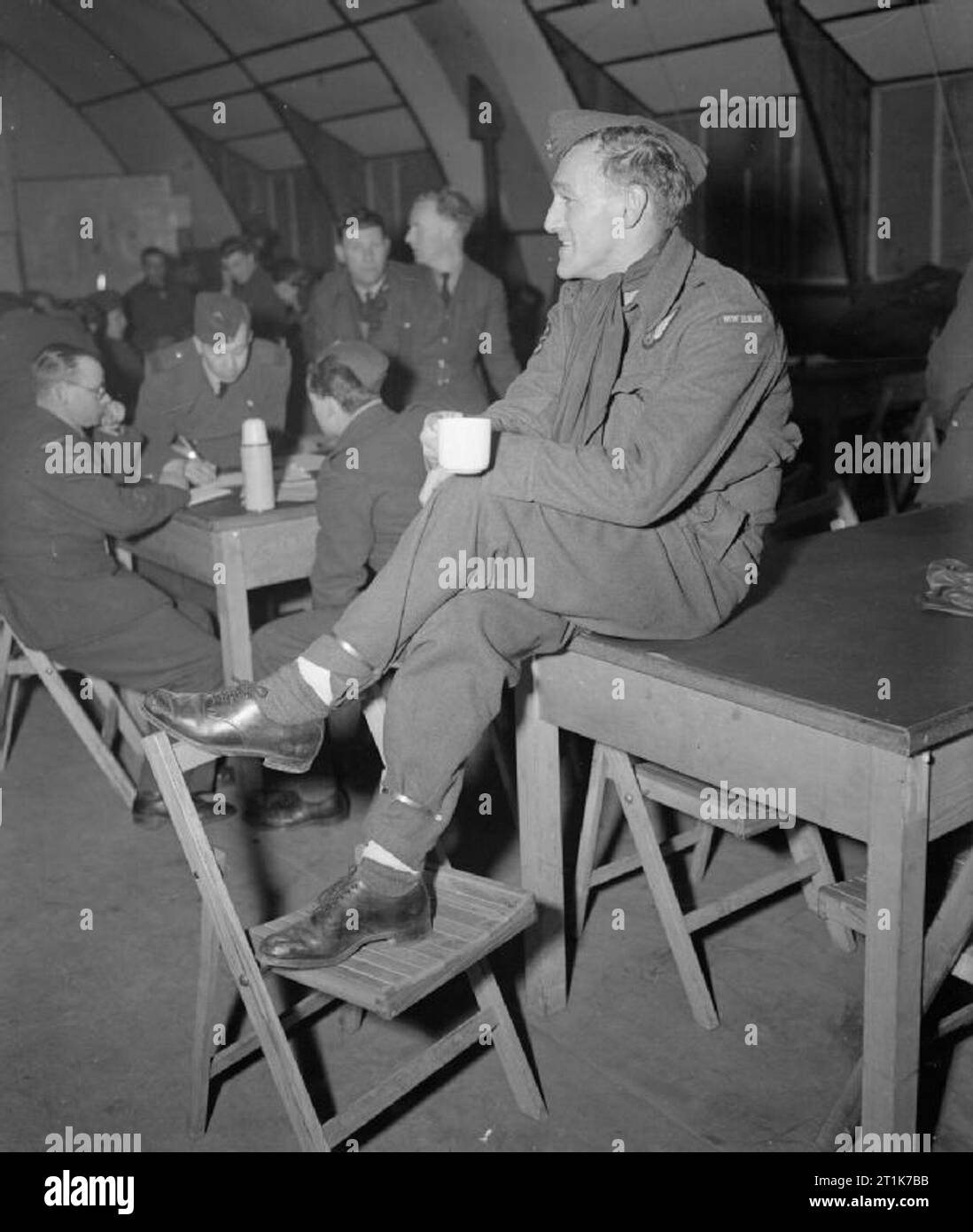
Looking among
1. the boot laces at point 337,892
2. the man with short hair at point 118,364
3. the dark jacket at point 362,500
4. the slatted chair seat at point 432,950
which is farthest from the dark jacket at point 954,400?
the man with short hair at point 118,364

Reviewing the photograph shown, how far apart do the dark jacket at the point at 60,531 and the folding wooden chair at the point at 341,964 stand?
1.72 metres

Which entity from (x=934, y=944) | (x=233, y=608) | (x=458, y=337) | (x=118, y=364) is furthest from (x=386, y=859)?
(x=118, y=364)

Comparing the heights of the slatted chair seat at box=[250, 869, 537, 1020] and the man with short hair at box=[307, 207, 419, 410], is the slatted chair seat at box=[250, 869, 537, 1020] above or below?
below

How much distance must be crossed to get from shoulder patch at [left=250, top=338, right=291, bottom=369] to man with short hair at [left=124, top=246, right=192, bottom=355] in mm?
5855

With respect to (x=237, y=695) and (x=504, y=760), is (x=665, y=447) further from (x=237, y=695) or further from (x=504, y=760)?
(x=504, y=760)

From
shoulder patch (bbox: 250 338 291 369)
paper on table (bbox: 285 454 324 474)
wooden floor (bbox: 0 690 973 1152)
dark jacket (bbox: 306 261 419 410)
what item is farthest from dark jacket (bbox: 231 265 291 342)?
wooden floor (bbox: 0 690 973 1152)

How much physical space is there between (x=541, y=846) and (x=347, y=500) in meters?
1.26

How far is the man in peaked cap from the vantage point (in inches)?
80.7

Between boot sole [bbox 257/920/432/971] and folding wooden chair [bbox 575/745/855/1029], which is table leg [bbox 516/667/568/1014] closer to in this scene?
folding wooden chair [bbox 575/745/855/1029]

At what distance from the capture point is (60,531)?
364 centimetres

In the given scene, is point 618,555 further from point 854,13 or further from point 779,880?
point 854,13

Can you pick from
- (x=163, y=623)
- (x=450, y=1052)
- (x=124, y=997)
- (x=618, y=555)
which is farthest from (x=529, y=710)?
(x=163, y=623)
